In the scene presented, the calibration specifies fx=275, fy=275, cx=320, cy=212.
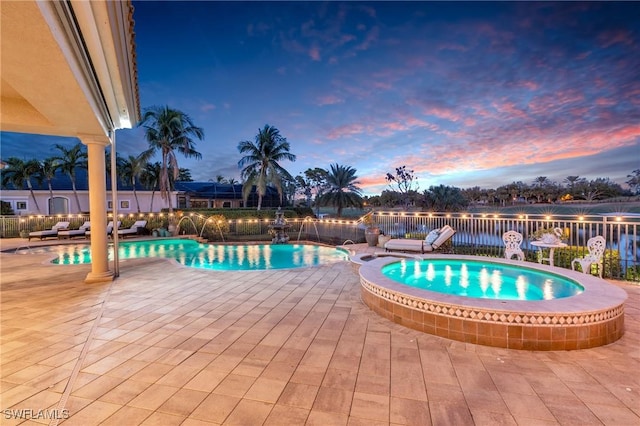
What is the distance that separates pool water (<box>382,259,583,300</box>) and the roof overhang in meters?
5.17

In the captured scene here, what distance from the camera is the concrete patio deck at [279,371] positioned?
77.2 inches

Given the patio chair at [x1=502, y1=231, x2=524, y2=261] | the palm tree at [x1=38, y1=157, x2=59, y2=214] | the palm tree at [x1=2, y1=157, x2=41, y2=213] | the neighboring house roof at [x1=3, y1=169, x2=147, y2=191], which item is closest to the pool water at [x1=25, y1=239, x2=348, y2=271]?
the patio chair at [x1=502, y1=231, x2=524, y2=261]

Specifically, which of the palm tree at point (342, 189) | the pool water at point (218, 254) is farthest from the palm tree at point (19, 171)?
the palm tree at point (342, 189)

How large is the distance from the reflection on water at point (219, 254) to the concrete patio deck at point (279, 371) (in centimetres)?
463

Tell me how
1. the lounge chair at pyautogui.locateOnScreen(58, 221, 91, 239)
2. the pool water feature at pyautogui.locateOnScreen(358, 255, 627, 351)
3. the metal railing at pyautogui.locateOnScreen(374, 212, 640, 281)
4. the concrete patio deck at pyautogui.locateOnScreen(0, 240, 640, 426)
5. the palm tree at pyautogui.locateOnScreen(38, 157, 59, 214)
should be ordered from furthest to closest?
the palm tree at pyautogui.locateOnScreen(38, 157, 59, 214), the lounge chair at pyautogui.locateOnScreen(58, 221, 91, 239), the metal railing at pyautogui.locateOnScreen(374, 212, 640, 281), the pool water feature at pyautogui.locateOnScreen(358, 255, 627, 351), the concrete patio deck at pyautogui.locateOnScreen(0, 240, 640, 426)

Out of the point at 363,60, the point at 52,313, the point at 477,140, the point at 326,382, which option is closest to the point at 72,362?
the point at 52,313

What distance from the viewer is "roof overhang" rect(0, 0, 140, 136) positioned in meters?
2.08

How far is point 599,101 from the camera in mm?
10094

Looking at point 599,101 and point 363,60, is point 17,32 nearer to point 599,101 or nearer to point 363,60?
point 363,60

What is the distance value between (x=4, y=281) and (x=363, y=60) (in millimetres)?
12570

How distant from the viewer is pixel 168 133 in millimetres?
17484

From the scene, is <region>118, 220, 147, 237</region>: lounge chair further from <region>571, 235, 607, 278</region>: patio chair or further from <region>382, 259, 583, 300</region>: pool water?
<region>571, 235, 607, 278</region>: patio chair

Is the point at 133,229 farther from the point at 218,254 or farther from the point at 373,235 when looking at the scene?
the point at 373,235

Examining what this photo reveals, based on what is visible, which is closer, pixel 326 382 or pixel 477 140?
pixel 326 382
